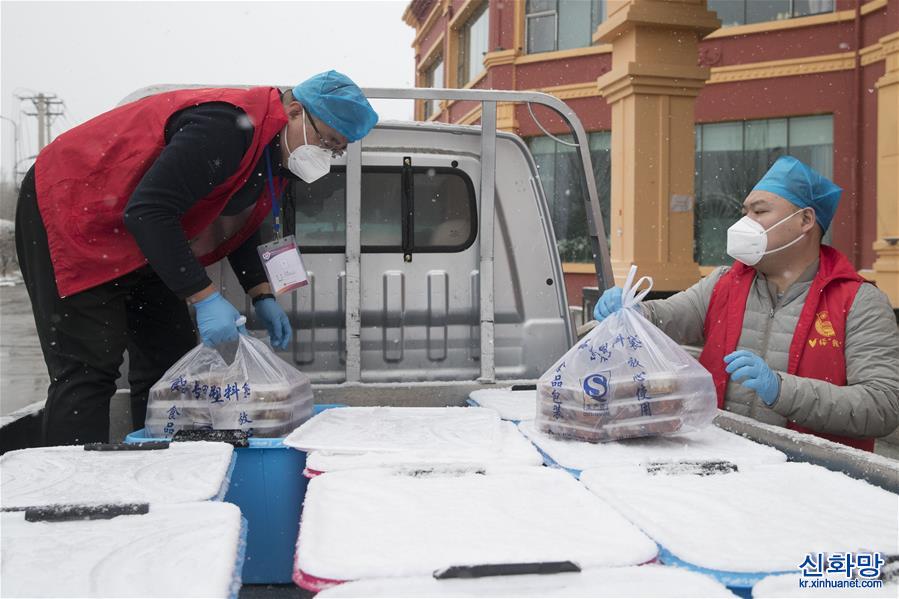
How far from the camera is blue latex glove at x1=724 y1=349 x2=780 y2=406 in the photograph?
232cm

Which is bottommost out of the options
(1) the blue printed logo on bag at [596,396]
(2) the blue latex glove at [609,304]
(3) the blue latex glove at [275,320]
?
(1) the blue printed logo on bag at [596,396]

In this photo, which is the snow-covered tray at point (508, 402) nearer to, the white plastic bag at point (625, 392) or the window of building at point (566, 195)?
the white plastic bag at point (625, 392)

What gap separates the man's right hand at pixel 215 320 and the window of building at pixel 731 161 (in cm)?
1242

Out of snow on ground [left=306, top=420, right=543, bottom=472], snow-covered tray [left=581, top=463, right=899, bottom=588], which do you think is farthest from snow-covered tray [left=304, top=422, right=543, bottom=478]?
snow-covered tray [left=581, top=463, right=899, bottom=588]

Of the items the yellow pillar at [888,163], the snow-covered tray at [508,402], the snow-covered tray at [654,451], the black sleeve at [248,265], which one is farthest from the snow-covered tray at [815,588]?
the yellow pillar at [888,163]

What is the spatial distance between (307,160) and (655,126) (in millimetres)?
7424

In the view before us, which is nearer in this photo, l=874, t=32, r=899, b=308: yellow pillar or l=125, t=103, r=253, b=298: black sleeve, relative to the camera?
l=125, t=103, r=253, b=298: black sleeve

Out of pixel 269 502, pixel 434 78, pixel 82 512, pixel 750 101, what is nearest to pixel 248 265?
pixel 269 502

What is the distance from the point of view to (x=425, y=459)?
5.86 ft

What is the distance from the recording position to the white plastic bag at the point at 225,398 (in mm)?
2229

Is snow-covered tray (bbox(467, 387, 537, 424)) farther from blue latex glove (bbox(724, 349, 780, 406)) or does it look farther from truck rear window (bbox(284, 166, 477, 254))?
truck rear window (bbox(284, 166, 477, 254))

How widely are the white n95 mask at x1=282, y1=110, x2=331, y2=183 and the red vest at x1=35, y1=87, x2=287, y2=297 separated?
0.14m

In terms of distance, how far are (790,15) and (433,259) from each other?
498 inches

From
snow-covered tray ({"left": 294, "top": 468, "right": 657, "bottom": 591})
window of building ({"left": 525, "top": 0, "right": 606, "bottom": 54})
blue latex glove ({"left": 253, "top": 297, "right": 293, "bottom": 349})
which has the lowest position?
snow-covered tray ({"left": 294, "top": 468, "right": 657, "bottom": 591})
